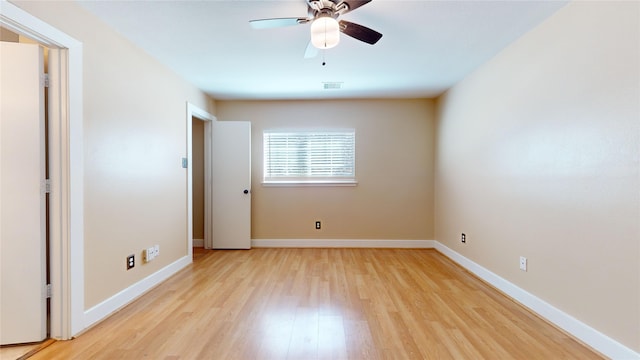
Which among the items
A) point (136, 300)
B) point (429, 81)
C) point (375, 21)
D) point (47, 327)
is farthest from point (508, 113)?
point (47, 327)

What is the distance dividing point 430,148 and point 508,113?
5.86 feet

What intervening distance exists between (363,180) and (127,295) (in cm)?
322

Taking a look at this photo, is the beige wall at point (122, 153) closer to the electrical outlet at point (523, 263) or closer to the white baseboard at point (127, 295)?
the white baseboard at point (127, 295)

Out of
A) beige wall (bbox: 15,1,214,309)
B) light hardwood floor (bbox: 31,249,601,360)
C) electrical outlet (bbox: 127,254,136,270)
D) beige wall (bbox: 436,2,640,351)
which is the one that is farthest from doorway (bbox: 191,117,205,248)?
beige wall (bbox: 436,2,640,351)

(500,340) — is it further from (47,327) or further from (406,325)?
(47,327)

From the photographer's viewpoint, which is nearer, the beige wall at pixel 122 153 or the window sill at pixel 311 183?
the beige wall at pixel 122 153

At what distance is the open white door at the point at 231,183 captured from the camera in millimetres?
4238

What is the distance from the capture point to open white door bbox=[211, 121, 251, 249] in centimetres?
424

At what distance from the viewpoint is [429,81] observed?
358 cm

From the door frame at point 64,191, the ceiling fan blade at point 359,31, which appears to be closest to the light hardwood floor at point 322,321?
the door frame at point 64,191

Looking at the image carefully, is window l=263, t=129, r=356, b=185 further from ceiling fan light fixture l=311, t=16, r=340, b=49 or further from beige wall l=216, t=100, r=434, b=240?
ceiling fan light fixture l=311, t=16, r=340, b=49

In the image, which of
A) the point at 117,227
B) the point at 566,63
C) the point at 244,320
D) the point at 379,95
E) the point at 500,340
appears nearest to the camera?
the point at 500,340

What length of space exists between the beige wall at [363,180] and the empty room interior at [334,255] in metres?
0.53

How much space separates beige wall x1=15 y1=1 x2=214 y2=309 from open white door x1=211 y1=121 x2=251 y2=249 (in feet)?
3.11
